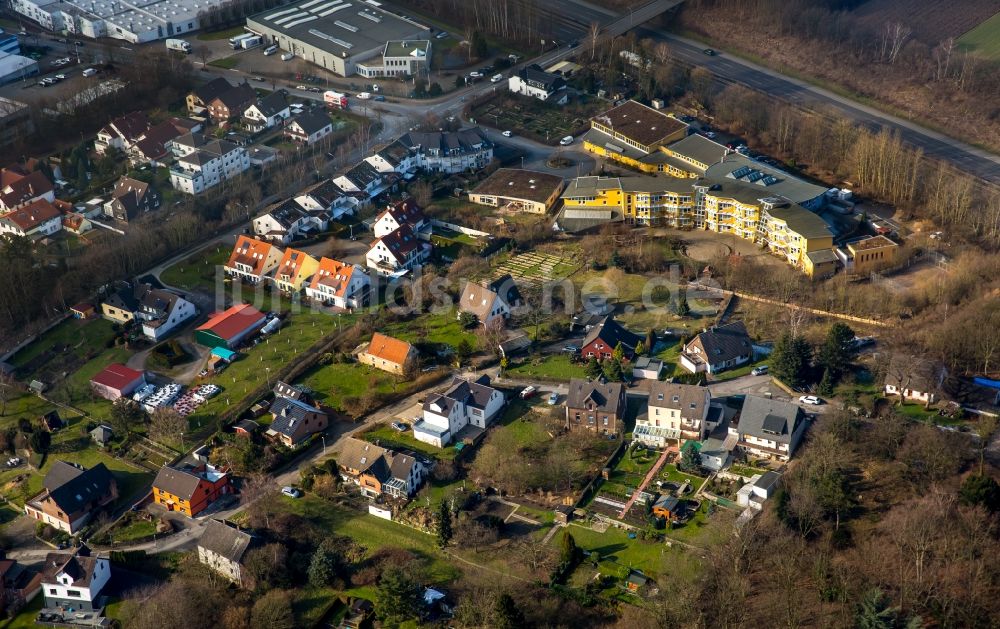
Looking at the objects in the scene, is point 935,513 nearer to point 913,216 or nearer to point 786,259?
point 786,259

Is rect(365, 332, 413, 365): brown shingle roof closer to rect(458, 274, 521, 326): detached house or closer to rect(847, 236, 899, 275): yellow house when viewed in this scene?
rect(458, 274, 521, 326): detached house

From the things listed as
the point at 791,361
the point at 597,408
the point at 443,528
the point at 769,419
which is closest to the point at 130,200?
the point at 597,408

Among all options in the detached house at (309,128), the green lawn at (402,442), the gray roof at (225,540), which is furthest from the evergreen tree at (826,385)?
the detached house at (309,128)

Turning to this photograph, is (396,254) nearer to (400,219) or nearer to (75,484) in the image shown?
(400,219)

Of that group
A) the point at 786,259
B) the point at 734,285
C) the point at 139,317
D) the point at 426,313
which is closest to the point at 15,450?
the point at 139,317

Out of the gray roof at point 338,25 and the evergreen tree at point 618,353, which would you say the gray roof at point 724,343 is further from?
the gray roof at point 338,25

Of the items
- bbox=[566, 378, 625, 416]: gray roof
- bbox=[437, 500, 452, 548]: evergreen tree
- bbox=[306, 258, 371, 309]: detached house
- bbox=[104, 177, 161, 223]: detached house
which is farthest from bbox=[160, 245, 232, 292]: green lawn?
bbox=[437, 500, 452, 548]: evergreen tree
